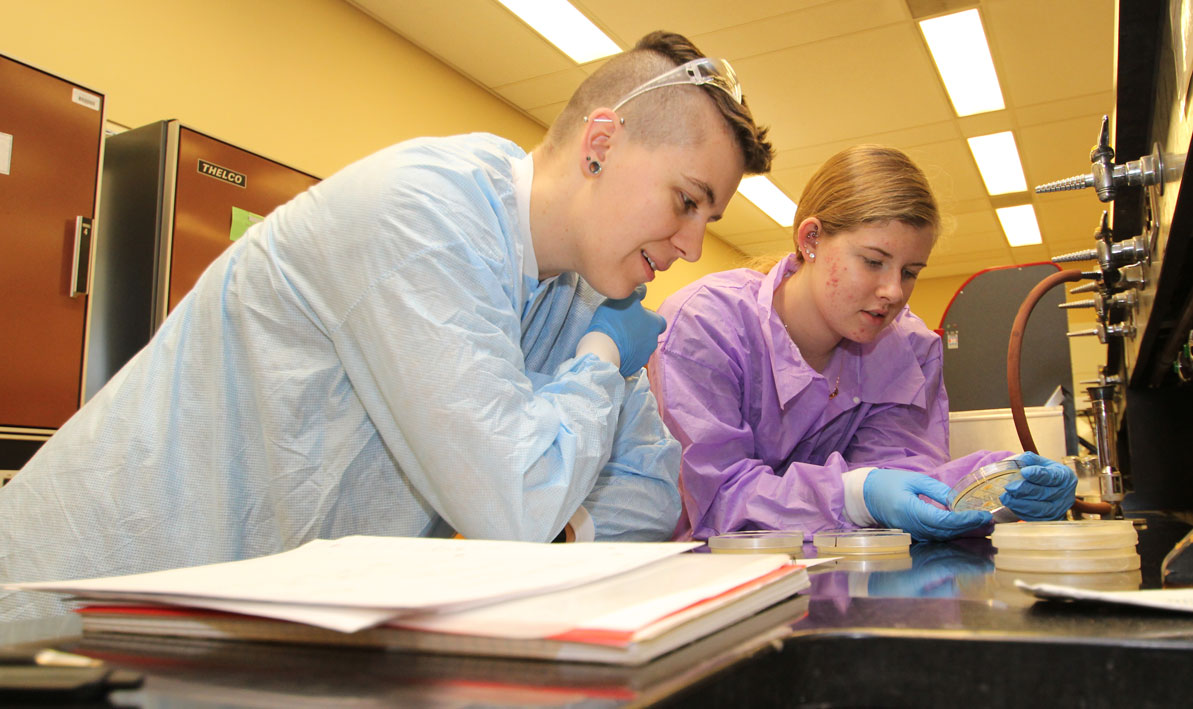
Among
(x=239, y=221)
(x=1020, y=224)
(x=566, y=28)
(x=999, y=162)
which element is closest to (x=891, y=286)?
Answer: (x=239, y=221)

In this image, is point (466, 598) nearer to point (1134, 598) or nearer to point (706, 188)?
point (1134, 598)

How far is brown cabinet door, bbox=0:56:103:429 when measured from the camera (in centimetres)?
213

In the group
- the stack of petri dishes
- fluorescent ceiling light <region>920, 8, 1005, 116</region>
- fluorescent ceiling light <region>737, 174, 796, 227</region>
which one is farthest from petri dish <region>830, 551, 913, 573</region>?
fluorescent ceiling light <region>737, 174, 796, 227</region>

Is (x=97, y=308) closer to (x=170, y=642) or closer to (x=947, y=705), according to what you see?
(x=170, y=642)

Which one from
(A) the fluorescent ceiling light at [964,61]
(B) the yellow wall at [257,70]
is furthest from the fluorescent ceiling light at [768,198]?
(B) the yellow wall at [257,70]

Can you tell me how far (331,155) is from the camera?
11.6 feet

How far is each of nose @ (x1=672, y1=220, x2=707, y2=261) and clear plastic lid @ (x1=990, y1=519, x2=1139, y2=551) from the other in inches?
25.9

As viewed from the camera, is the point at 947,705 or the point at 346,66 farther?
the point at 346,66

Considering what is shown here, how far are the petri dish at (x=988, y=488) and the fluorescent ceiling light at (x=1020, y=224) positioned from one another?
213 inches

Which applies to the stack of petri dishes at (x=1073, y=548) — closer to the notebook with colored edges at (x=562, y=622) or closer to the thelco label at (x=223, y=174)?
the notebook with colored edges at (x=562, y=622)

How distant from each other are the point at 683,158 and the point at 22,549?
3.15ft

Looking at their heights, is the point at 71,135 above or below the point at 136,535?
above

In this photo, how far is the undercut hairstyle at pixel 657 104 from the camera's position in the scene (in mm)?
1203

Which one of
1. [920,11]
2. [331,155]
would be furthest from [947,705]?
[920,11]
